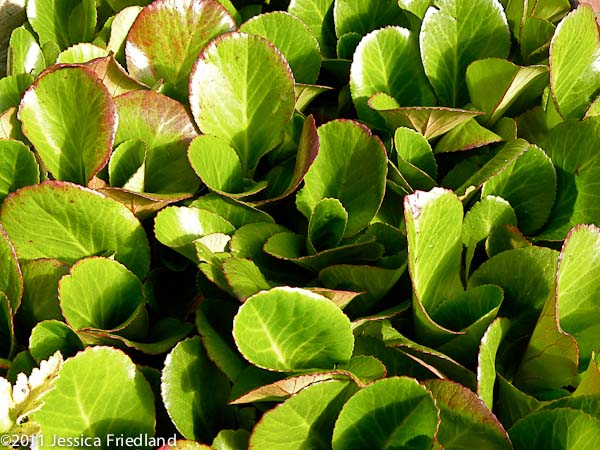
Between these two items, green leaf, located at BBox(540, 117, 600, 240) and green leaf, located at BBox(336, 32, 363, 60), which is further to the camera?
green leaf, located at BBox(336, 32, 363, 60)

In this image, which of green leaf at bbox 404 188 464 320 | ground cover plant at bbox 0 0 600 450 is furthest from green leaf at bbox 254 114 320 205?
green leaf at bbox 404 188 464 320

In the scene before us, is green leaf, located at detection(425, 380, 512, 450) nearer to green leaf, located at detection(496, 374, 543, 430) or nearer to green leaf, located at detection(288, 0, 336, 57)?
green leaf, located at detection(496, 374, 543, 430)

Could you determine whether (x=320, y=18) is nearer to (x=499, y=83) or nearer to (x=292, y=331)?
(x=499, y=83)

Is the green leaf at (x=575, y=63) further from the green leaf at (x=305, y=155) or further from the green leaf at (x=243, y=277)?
the green leaf at (x=243, y=277)

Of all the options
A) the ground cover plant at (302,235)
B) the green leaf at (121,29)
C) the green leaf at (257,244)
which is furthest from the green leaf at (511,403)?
the green leaf at (121,29)

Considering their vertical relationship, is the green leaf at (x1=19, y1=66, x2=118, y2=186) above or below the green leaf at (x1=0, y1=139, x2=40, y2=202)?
above

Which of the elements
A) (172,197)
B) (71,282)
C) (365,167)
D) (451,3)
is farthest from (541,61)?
(71,282)

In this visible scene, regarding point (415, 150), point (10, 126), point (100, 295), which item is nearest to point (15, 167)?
point (10, 126)
